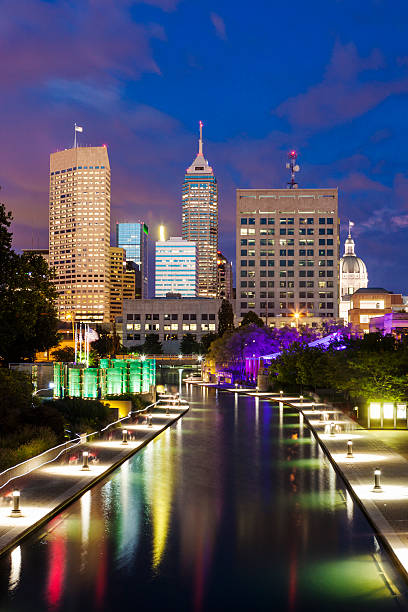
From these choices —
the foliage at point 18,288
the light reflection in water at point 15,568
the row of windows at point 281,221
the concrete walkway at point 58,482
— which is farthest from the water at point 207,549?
the row of windows at point 281,221

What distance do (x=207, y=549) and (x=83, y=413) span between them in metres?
22.2

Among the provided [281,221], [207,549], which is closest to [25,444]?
[207,549]

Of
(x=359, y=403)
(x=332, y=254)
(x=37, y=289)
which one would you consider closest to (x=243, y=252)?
(x=332, y=254)

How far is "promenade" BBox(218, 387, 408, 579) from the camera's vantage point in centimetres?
1485

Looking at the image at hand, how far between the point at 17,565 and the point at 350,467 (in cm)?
1304

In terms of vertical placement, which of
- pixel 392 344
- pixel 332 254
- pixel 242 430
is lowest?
pixel 242 430

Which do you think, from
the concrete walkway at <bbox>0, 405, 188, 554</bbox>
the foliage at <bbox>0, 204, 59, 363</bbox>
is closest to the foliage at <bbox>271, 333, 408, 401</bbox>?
the concrete walkway at <bbox>0, 405, 188, 554</bbox>

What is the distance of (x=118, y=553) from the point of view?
13.8 meters

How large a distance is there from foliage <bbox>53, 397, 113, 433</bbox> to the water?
952 centimetres

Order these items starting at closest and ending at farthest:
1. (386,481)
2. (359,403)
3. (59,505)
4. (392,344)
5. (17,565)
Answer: (17,565) < (59,505) < (386,481) < (392,344) < (359,403)

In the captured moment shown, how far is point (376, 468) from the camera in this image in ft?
67.0

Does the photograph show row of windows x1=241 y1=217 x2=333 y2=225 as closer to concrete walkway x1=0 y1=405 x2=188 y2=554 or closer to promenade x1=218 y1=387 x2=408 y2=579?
promenade x1=218 y1=387 x2=408 y2=579

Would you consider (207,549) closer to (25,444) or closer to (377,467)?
(377,467)

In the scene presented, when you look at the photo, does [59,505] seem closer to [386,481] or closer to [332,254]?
[386,481]
